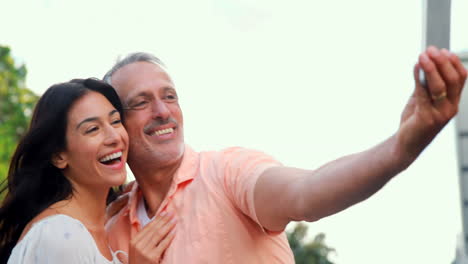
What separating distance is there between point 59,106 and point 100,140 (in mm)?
256

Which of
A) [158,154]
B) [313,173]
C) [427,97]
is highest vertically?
[427,97]

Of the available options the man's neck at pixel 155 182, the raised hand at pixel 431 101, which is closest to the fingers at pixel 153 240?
the man's neck at pixel 155 182

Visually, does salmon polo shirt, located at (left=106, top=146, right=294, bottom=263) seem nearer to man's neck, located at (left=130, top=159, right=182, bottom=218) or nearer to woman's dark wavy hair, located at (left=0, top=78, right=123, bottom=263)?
man's neck, located at (left=130, top=159, right=182, bottom=218)

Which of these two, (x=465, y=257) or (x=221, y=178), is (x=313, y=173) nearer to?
(x=221, y=178)

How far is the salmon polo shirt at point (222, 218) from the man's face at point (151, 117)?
228 millimetres

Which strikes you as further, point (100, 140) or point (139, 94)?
point (139, 94)

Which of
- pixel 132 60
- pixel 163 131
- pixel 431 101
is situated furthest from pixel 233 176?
pixel 431 101

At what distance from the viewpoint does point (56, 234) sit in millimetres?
2742

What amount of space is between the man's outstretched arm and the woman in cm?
74

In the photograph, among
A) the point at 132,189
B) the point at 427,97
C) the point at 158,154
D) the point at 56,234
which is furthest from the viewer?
the point at 132,189

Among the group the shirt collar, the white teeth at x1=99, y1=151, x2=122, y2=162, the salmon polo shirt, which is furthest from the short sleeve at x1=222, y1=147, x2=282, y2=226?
the white teeth at x1=99, y1=151, x2=122, y2=162

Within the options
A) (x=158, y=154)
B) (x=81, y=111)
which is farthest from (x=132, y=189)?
(x=81, y=111)

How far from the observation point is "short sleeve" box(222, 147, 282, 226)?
8.25 ft

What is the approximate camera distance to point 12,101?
819 inches
